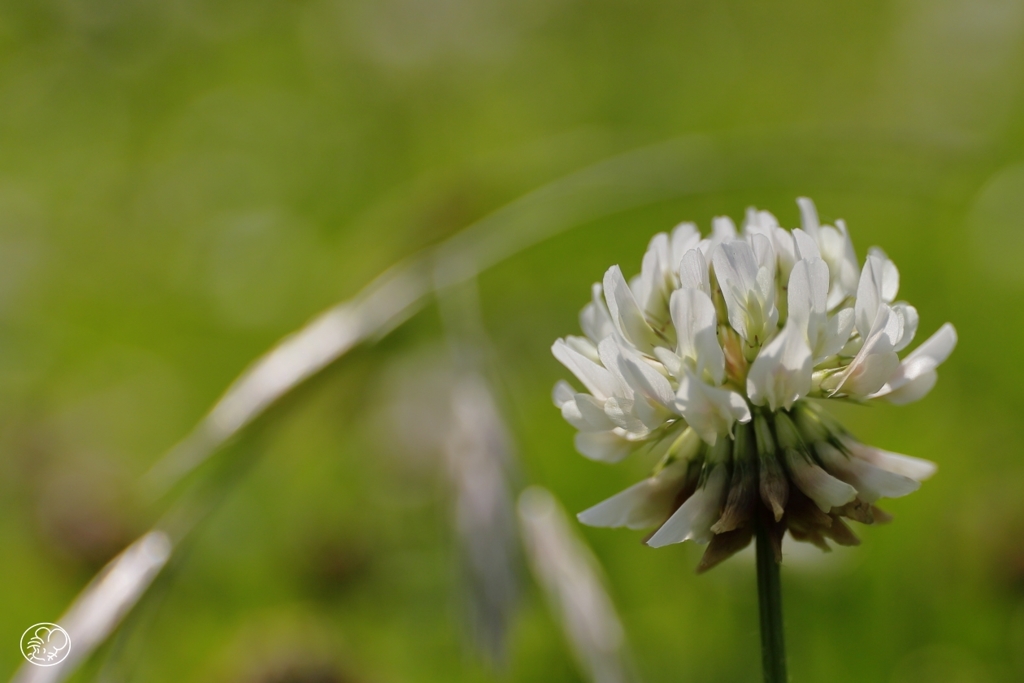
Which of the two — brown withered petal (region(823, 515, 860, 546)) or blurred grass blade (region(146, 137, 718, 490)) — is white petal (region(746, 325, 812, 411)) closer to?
brown withered petal (region(823, 515, 860, 546))

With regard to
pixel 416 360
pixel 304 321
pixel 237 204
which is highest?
pixel 237 204

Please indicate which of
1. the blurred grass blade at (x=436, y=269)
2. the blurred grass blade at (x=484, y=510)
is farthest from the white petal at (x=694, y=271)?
the blurred grass blade at (x=436, y=269)

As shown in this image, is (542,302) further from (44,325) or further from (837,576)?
(44,325)

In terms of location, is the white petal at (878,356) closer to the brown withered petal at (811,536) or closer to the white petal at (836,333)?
the white petal at (836,333)

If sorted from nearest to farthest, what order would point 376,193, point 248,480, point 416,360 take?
point 248,480, point 416,360, point 376,193

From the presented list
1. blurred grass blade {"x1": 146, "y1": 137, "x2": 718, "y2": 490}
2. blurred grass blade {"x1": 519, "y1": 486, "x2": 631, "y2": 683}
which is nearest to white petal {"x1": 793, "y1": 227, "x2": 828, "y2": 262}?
blurred grass blade {"x1": 519, "y1": 486, "x2": 631, "y2": 683}

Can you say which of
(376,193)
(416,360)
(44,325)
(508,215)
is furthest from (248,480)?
(376,193)
